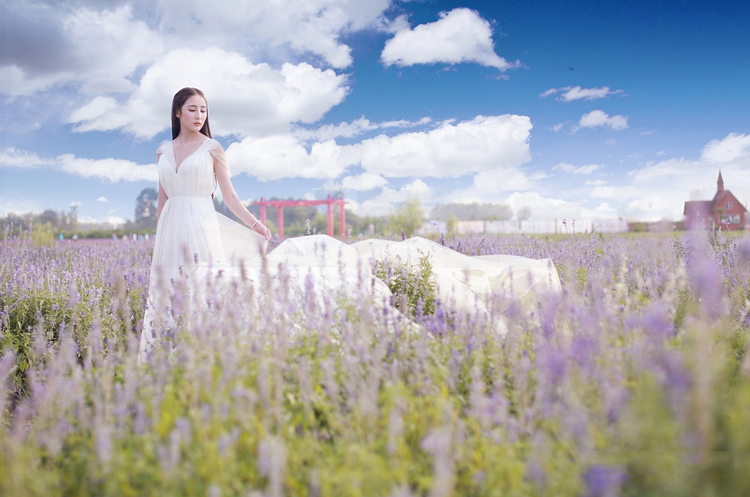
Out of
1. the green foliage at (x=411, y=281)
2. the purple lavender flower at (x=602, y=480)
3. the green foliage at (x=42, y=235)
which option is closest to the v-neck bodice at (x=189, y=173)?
the green foliage at (x=411, y=281)

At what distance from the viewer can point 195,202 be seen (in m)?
3.41

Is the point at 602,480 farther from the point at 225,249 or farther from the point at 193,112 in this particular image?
the point at 193,112

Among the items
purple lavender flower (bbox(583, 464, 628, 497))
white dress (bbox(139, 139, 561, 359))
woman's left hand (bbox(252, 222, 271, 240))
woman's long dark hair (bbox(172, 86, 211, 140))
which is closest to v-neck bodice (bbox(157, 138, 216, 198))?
white dress (bbox(139, 139, 561, 359))

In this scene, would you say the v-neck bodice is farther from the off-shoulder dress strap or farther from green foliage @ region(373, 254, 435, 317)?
green foliage @ region(373, 254, 435, 317)

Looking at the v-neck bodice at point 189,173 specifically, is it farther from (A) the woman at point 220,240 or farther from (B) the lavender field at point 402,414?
(B) the lavender field at point 402,414

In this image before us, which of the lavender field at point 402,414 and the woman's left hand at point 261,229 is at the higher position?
the woman's left hand at point 261,229

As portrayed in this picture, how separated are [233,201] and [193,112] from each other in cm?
76

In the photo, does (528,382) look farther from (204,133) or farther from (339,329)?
(204,133)

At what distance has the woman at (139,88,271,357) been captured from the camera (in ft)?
10.9

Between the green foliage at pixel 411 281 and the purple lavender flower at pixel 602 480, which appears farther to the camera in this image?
the green foliage at pixel 411 281

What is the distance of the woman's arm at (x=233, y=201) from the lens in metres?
3.44

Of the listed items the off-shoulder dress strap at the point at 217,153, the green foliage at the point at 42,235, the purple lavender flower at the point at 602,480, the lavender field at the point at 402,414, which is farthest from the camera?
the green foliage at the point at 42,235

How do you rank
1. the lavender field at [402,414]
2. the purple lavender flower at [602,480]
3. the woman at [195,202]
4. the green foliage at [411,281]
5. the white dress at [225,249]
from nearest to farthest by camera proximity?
the purple lavender flower at [602,480], the lavender field at [402,414], the green foliage at [411,281], the white dress at [225,249], the woman at [195,202]

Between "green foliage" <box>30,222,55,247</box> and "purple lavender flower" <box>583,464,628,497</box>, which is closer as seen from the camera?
"purple lavender flower" <box>583,464,628,497</box>
